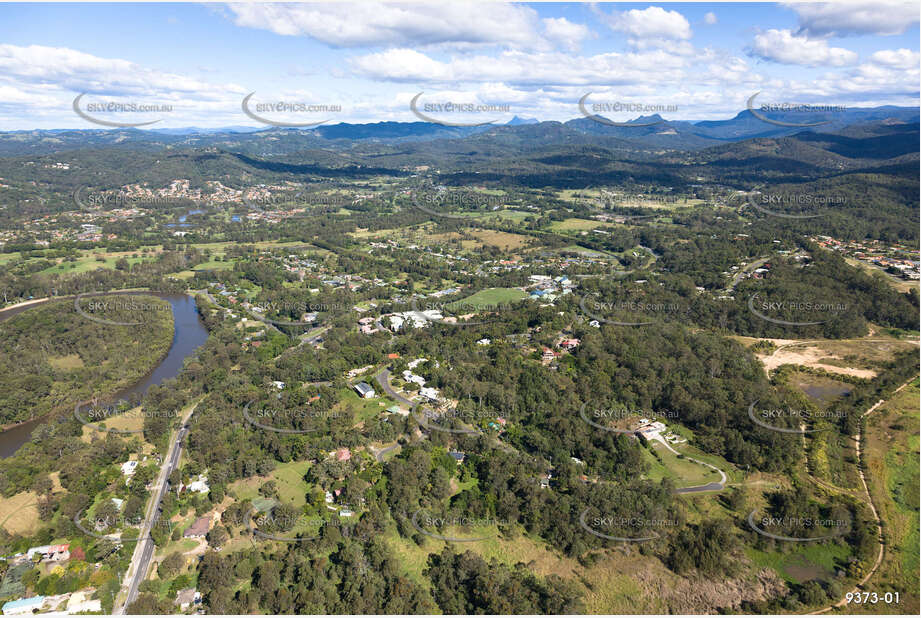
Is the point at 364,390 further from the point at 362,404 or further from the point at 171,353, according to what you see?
the point at 171,353

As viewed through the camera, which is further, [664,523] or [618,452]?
[618,452]

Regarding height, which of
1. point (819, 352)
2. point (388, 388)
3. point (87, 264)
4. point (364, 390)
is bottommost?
point (87, 264)

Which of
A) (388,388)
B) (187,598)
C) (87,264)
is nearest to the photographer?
(187,598)

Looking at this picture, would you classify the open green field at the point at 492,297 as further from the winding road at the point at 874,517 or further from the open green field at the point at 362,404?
the winding road at the point at 874,517

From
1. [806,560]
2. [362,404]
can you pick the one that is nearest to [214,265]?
[362,404]

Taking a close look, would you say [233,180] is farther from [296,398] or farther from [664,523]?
[664,523]

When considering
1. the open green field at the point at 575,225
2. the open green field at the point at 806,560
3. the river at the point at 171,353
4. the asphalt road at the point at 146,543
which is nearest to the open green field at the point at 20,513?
the asphalt road at the point at 146,543

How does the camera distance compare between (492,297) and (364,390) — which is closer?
(364,390)

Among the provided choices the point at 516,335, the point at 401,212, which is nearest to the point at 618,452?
the point at 516,335
